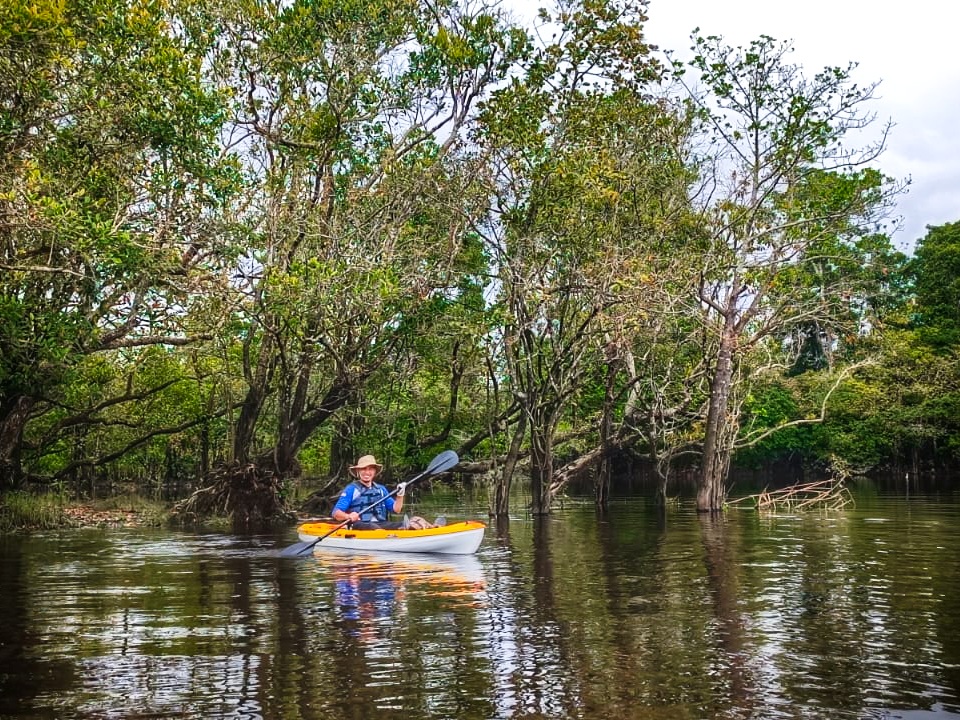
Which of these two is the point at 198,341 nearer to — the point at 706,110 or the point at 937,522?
the point at 706,110

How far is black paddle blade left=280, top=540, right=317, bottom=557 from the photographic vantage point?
19.7 meters

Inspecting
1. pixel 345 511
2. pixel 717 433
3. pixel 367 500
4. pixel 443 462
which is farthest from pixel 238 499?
pixel 717 433

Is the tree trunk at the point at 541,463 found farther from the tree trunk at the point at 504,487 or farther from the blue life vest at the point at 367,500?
the blue life vest at the point at 367,500

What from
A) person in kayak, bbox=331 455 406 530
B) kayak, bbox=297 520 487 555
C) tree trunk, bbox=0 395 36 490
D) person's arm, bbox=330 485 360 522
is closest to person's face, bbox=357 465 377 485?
person in kayak, bbox=331 455 406 530

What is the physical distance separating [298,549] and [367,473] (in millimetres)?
1983

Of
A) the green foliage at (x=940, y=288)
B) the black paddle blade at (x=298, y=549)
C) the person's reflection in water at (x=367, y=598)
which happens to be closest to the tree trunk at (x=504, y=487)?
the black paddle blade at (x=298, y=549)

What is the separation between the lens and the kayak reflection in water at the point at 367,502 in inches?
800

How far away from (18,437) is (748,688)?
884 inches

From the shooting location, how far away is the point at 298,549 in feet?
65.0

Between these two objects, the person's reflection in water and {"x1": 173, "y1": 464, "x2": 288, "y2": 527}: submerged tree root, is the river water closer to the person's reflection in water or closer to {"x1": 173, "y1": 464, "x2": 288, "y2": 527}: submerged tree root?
the person's reflection in water

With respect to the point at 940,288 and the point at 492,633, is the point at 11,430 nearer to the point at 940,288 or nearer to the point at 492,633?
the point at 492,633

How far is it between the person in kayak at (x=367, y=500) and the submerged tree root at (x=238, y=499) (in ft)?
30.1

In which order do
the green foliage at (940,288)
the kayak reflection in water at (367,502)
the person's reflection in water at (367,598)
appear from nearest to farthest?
the person's reflection in water at (367,598) < the kayak reflection in water at (367,502) < the green foliage at (940,288)

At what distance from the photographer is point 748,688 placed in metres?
8.39
